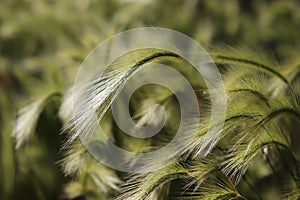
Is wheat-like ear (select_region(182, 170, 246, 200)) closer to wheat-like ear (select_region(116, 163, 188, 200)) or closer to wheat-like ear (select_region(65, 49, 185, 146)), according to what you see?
wheat-like ear (select_region(116, 163, 188, 200))

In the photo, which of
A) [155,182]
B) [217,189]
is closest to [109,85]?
[155,182]

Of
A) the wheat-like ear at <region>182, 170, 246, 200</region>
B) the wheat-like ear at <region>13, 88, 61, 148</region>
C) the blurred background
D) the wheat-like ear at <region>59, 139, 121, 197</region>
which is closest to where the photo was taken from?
the wheat-like ear at <region>182, 170, 246, 200</region>

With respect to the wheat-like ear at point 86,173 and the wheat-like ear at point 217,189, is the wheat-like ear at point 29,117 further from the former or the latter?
the wheat-like ear at point 217,189

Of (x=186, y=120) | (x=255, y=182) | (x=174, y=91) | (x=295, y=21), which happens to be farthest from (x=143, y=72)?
(x=295, y=21)

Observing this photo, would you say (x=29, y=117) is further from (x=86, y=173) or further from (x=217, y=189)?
(x=217, y=189)

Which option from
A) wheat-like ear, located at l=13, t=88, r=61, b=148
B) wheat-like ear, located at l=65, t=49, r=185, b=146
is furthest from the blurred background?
wheat-like ear, located at l=65, t=49, r=185, b=146

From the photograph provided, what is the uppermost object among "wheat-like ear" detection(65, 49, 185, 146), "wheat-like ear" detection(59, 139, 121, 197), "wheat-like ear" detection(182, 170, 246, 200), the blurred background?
the blurred background
